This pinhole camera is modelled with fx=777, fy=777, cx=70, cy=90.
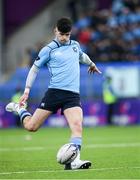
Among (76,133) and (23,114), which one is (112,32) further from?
(76,133)

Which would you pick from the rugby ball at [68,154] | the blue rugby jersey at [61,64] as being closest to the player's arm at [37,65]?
the blue rugby jersey at [61,64]

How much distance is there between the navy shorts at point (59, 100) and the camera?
1395 cm

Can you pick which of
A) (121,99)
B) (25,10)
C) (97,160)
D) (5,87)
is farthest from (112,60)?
(97,160)

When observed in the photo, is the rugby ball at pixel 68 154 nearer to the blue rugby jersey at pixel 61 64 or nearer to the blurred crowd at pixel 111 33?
the blue rugby jersey at pixel 61 64

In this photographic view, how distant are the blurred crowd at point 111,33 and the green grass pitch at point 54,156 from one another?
7428 mm

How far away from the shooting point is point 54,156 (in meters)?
17.3

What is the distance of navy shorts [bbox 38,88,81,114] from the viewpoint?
45.8 ft

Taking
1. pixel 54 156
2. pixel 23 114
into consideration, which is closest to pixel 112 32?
pixel 54 156

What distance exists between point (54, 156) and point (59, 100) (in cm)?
355

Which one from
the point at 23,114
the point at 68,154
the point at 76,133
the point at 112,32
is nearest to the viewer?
the point at 68,154

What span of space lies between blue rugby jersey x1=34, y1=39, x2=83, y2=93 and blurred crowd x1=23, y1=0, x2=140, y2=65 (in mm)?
19602

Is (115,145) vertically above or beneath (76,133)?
beneath

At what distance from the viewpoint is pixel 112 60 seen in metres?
33.9

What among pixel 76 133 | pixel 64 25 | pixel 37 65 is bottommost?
pixel 76 133
